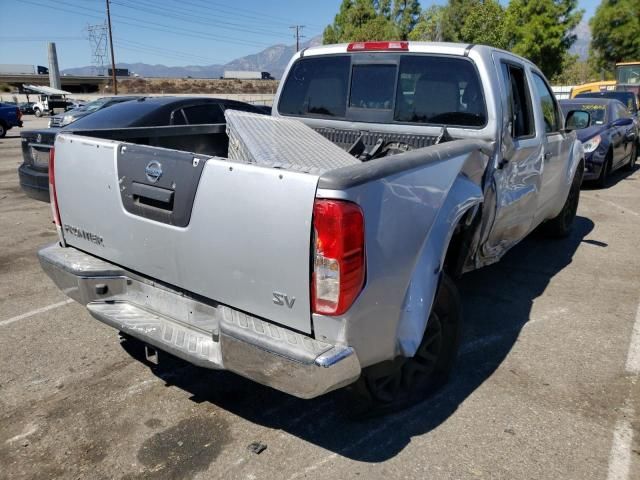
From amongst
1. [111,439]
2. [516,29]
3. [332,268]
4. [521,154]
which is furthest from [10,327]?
[516,29]

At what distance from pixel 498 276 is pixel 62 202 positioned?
13.1ft

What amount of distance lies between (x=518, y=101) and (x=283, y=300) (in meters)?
2.99

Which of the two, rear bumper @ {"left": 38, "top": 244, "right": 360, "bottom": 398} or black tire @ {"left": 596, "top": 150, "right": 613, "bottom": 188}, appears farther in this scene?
black tire @ {"left": 596, "top": 150, "right": 613, "bottom": 188}

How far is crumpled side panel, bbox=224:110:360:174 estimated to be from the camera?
3.01m

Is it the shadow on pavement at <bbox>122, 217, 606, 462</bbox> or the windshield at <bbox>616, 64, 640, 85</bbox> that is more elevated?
the windshield at <bbox>616, 64, 640, 85</bbox>

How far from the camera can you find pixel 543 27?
3253 centimetres

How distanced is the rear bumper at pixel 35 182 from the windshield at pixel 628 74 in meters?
26.0

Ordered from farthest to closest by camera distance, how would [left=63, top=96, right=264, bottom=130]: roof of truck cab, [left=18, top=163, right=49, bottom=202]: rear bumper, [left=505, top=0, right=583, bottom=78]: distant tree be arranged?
[left=505, top=0, right=583, bottom=78]: distant tree
[left=63, top=96, right=264, bottom=130]: roof of truck cab
[left=18, top=163, right=49, bottom=202]: rear bumper

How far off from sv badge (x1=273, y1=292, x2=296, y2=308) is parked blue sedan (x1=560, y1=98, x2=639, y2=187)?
849cm

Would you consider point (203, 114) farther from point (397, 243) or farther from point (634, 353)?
point (634, 353)

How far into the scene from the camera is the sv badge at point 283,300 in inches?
90.7

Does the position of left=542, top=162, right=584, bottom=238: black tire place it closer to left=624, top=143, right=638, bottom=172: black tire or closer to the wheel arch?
the wheel arch

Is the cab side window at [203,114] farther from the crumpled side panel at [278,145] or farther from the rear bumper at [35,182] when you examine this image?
the crumpled side panel at [278,145]

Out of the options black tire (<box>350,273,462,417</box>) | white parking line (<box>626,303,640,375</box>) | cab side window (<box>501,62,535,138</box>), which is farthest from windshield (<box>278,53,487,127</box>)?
white parking line (<box>626,303,640,375</box>)
